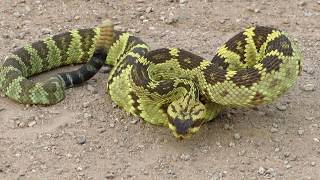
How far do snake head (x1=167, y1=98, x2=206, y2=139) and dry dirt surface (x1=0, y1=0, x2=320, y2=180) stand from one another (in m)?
0.29

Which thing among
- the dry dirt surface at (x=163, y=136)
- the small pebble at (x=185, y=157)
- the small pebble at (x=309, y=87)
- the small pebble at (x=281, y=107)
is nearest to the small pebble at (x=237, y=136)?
the dry dirt surface at (x=163, y=136)

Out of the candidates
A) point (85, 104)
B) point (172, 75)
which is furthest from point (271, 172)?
point (85, 104)

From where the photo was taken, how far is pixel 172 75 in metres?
6.97

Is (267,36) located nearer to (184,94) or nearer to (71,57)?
(184,94)

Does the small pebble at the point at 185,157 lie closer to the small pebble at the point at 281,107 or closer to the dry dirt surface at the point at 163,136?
the dry dirt surface at the point at 163,136

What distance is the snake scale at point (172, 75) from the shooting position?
20.9 ft

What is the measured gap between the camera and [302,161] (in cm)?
623

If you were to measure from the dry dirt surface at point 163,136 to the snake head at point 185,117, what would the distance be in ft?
0.94

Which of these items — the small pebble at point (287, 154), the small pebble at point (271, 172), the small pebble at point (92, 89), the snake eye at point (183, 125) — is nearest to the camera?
the small pebble at point (271, 172)

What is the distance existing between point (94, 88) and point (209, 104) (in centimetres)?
155

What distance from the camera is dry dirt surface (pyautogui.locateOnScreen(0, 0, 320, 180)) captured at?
616 cm

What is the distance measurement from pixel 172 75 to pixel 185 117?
86 cm

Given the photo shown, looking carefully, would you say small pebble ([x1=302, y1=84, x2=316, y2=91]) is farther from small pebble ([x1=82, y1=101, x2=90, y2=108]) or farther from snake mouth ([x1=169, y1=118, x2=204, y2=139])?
small pebble ([x1=82, y1=101, x2=90, y2=108])

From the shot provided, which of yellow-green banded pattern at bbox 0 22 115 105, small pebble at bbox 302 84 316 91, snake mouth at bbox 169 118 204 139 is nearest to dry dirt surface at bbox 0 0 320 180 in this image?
small pebble at bbox 302 84 316 91
